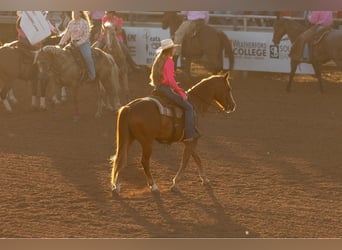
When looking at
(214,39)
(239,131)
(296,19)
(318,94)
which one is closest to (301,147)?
(239,131)

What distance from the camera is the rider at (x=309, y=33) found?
1673cm

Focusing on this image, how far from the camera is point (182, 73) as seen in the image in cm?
1941

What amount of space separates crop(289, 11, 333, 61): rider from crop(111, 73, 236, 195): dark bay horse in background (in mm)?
7759

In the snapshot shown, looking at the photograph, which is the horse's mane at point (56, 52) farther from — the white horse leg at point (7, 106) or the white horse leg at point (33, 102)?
the white horse leg at point (7, 106)

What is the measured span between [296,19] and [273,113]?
4658mm

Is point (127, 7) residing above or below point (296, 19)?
above

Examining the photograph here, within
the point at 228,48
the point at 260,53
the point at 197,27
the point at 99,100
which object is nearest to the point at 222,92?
the point at 99,100

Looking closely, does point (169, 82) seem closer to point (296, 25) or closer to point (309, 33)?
point (309, 33)

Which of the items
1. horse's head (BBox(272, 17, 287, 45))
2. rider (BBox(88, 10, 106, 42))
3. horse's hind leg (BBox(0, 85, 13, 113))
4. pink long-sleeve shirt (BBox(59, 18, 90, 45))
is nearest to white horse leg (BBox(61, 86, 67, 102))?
horse's hind leg (BBox(0, 85, 13, 113))

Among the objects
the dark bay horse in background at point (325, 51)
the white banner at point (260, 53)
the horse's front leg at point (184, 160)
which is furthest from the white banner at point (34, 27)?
the horse's front leg at point (184, 160)

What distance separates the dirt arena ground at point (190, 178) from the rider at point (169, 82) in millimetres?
713

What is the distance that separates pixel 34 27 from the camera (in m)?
15.4

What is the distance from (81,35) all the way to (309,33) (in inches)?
227

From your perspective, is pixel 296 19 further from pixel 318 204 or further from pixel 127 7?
pixel 127 7
